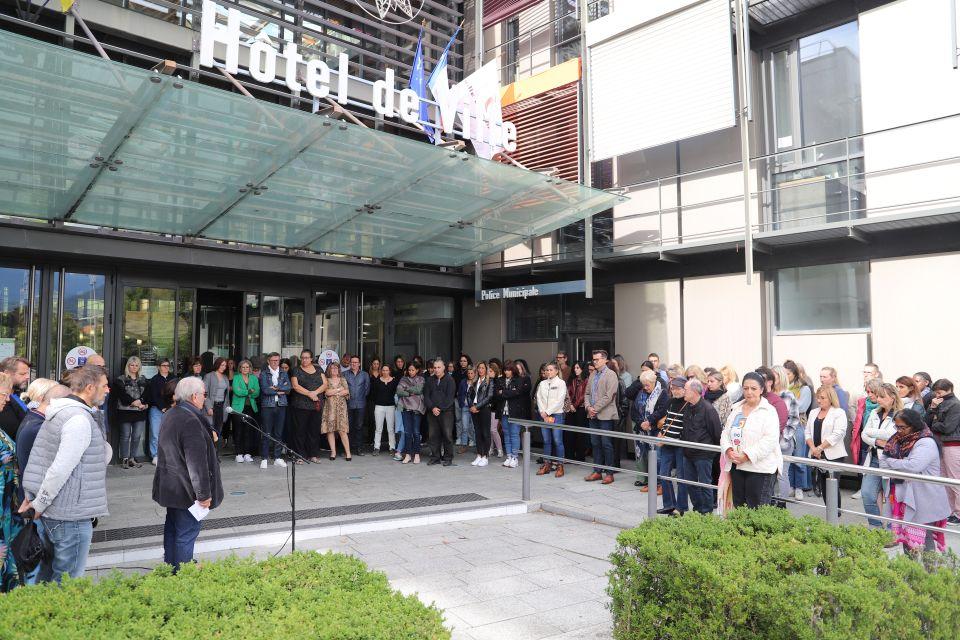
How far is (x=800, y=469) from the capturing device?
357 inches

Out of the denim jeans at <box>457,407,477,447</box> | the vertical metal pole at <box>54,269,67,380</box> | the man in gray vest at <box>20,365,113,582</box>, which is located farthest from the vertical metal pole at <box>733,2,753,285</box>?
the vertical metal pole at <box>54,269,67,380</box>

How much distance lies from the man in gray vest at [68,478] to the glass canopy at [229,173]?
3.74 meters

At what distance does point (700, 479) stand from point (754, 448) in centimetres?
175

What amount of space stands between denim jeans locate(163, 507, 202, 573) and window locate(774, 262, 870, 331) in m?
9.71

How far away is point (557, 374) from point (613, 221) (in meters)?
3.99

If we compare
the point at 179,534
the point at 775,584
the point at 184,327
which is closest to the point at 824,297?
the point at 775,584

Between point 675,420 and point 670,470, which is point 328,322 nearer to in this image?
point 670,470

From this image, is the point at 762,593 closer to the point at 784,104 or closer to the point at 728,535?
the point at 728,535

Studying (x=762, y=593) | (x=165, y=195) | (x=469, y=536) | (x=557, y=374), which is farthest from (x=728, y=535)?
(x=165, y=195)

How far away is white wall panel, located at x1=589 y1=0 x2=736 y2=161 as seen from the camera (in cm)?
1134

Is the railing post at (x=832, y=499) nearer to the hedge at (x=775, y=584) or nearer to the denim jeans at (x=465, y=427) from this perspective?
the hedge at (x=775, y=584)

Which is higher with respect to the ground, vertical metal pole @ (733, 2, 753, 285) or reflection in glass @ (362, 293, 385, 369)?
vertical metal pole @ (733, 2, 753, 285)

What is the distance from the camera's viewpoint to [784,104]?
11602 mm

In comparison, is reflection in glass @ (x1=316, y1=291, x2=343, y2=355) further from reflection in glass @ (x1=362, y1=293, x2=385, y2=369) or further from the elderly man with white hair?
the elderly man with white hair
